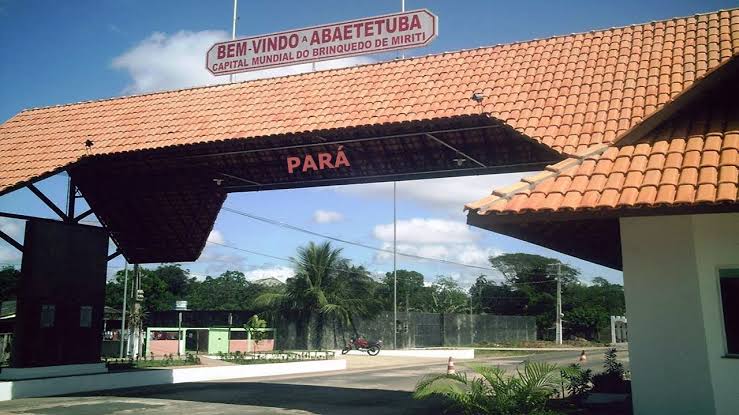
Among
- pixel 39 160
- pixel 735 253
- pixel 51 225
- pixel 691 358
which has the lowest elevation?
pixel 691 358

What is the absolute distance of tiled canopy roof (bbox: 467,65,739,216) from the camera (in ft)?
22.2

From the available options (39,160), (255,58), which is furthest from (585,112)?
(39,160)

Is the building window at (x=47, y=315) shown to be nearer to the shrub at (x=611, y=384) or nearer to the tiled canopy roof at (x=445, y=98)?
the tiled canopy roof at (x=445, y=98)

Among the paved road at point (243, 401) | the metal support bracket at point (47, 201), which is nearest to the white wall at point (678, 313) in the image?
the paved road at point (243, 401)

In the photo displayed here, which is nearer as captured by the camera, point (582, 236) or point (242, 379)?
point (582, 236)

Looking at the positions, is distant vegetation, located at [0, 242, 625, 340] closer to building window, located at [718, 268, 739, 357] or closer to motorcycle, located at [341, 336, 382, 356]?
motorcycle, located at [341, 336, 382, 356]

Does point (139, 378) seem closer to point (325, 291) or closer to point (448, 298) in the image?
point (325, 291)

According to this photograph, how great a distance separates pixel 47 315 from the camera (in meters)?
15.8

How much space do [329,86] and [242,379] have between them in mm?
12178

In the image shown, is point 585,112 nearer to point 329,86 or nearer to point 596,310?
point 329,86

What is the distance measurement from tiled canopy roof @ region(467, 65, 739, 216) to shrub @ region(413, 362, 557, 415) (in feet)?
8.06

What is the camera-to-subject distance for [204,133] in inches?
531

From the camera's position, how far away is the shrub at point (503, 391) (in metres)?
7.98

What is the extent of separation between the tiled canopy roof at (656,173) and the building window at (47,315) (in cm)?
1280
